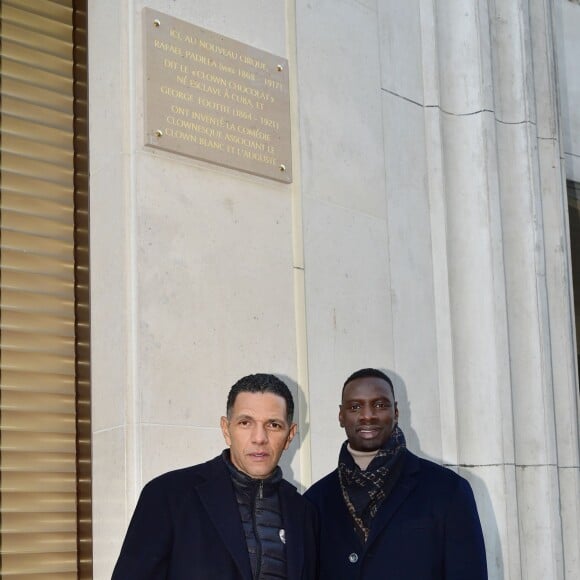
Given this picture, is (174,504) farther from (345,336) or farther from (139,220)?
(345,336)

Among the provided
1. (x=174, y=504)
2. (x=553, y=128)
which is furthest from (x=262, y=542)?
(x=553, y=128)

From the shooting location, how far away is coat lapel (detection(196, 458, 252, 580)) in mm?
4133

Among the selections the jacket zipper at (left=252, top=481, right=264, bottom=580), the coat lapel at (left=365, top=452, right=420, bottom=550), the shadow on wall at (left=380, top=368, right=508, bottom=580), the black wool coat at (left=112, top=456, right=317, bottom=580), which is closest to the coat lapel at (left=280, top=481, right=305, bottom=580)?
the black wool coat at (left=112, top=456, right=317, bottom=580)

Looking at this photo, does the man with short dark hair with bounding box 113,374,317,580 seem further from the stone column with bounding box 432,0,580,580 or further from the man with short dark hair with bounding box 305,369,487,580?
the stone column with bounding box 432,0,580,580

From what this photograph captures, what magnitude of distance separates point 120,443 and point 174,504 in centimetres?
168

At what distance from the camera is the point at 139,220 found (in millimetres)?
6047

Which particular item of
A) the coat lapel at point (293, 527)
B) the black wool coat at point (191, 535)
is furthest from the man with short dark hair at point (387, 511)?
the black wool coat at point (191, 535)

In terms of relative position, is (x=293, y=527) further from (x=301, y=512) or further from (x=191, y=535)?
(x=191, y=535)

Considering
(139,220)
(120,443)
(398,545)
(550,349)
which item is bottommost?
(398,545)

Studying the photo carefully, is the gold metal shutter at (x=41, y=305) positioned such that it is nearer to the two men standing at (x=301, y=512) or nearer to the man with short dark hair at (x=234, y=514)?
the two men standing at (x=301, y=512)

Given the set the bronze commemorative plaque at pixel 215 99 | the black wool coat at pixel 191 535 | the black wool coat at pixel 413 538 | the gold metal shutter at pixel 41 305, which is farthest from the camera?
the bronze commemorative plaque at pixel 215 99

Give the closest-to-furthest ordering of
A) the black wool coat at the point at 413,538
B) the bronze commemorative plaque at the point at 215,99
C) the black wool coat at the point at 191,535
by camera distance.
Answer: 1. the black wool coat at the point at 191,535
2. the black wool coat at the point at 413,538
3. the bronze commemorative plaque at the point at 215,99

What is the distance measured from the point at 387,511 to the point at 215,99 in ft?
8.81

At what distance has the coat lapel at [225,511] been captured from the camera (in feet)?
13.6
